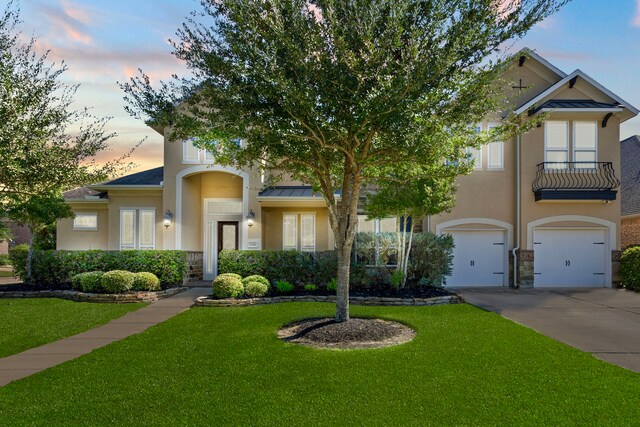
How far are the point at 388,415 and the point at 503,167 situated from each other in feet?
43.3

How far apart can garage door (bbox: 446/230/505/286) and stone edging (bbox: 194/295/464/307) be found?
4389mm

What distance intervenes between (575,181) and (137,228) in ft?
51.3

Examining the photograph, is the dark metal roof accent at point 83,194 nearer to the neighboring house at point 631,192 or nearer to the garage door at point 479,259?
the garage door at point 479,259

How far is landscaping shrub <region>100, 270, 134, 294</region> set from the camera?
12.2 m

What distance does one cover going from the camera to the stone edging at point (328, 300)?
36.8ft

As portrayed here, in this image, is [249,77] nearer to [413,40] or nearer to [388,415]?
[413,40]

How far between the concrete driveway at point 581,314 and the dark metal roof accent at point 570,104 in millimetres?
6137

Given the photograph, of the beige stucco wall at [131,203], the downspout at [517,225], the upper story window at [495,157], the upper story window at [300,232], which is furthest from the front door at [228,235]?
the downspout at [517,225]

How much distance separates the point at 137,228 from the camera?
16.3 meters

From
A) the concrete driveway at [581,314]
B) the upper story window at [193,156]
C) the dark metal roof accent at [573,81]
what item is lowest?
the concrete driveway at [581,314]

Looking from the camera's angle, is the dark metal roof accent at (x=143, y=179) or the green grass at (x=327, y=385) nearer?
the green grass at (x=327, y=385)

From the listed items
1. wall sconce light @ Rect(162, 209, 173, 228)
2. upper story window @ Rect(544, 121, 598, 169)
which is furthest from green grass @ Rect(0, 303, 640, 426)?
upper story window @ Rect(544, 121, 598, 169)

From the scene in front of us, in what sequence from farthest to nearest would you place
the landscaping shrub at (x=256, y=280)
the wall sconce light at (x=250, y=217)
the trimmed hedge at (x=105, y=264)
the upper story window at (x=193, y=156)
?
the upper story window at (x=193, y=156), the wall sconce light at (x=250, y=217), the trimmed hedge at (x=105, y=264), the landscaping shrub at (x=256, y=280)

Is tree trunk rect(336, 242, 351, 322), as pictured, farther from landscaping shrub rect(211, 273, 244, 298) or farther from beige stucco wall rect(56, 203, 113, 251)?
beige stucco wall rect(56, 203, 113, 251)
